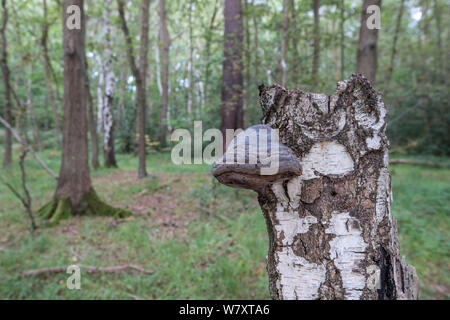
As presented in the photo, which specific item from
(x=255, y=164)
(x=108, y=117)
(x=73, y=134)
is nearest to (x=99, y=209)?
(x=73, y=134)

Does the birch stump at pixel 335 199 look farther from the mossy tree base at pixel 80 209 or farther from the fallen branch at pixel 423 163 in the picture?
the fallen branch at pixel 423 163

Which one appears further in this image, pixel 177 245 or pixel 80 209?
pixel 80 209

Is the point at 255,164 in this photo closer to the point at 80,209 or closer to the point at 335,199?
the point at 335,199

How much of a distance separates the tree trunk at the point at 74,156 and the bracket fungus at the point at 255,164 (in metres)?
4.37

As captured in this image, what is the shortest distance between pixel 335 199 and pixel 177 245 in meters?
3.20

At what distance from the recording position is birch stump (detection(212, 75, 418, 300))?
0.76 meters

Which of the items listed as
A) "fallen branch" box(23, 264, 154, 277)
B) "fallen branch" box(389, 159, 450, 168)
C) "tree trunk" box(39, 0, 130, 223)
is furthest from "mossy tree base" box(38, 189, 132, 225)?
"fallen branch" box(389, 159, 450, 168)

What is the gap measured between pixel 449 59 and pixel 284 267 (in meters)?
13.0

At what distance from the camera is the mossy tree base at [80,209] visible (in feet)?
14.5

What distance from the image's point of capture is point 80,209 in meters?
4.58

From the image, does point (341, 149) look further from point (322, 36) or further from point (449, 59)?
point (449, 59)

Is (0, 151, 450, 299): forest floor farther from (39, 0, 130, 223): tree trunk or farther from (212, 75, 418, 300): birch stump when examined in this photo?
(212, 75, 418, 300): birch stump

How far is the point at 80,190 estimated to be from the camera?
4609mm
